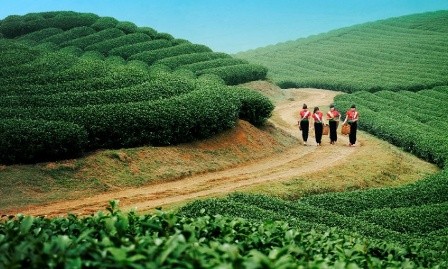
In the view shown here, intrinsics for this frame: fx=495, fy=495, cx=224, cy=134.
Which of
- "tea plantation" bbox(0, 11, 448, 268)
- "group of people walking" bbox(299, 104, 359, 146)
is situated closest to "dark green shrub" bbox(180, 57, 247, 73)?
"tea plantation" bbox(0, 11, 448, 268)

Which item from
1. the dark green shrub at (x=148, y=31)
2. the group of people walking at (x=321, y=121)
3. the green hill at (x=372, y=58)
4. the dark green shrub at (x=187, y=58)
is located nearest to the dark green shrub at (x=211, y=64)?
the dark green shrub at (x=187, y=58)

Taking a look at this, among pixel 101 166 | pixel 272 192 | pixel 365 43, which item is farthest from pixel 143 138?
pixel 365 43

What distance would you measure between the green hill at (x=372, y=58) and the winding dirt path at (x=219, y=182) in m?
24.1

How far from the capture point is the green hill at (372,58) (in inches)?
1887

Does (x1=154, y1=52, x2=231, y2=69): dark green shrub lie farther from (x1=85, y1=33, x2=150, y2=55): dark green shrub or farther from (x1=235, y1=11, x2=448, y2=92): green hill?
(x1=235, y1=11, x2=448, y2=92): green hill

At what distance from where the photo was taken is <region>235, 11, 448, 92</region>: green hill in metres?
47.9

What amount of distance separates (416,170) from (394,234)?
10.6 meters

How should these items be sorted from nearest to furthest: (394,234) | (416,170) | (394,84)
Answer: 1. (394,234)
2. (416,170)
3. (394,84)

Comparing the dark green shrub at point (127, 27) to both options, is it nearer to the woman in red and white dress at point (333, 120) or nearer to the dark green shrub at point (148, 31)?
the dark green shrub at point (148, 31)

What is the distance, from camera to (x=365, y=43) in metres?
74.1

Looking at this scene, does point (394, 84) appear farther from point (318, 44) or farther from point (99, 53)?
point (318, 44)

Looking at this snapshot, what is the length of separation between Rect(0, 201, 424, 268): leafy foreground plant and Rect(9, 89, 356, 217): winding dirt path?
7.88m

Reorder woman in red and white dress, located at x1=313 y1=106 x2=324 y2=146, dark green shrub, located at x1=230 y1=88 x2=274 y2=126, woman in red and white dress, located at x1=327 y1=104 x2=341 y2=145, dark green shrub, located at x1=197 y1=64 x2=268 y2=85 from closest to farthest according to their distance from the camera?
woman in red and white dress, located at x1=313 y1=106 x2=324 y2=146 → woman in red and white dress, located at x1=327 y1=104 x2=341 y2=145 → dark green shrub, located at x1=230 y1=88 x2=274 y2=126 → dark green shrub, located at x1=197 y1=64 x2=268 y2=85

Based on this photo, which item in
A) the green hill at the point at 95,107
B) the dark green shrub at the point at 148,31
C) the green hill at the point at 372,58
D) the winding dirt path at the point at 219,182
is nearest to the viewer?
the winding dirt path at the point at 219,182
